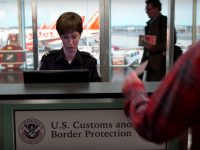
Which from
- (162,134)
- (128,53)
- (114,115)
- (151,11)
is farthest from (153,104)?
(128,53)

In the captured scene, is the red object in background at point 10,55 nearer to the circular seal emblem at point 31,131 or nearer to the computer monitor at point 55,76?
A: the computer monitor at point 55,76

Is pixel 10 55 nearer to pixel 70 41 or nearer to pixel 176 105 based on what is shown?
pixel 70 41

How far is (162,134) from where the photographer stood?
745 mm

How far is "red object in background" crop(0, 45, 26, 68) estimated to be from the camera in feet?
17.0

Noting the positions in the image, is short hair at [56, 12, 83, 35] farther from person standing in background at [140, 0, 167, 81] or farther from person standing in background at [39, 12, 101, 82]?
person standing in background at [140, 0, 167, 81]

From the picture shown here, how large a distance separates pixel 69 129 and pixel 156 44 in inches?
142

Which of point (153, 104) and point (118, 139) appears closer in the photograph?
point (153, 104)

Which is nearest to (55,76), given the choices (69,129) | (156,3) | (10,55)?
(69,129)

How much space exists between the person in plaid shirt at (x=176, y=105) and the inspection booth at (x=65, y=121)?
0.57 m

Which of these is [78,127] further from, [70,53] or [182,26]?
[182,26]

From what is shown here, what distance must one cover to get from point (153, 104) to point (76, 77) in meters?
0.85

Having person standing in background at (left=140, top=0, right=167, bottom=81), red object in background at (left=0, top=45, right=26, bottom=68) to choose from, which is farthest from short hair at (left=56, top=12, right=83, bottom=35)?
red object in background at (left=0, top=45, right=26, bottom=68)

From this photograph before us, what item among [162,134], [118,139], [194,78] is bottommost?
[118,139]

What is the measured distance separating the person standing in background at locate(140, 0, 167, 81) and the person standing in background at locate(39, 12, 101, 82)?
217 centimetres
